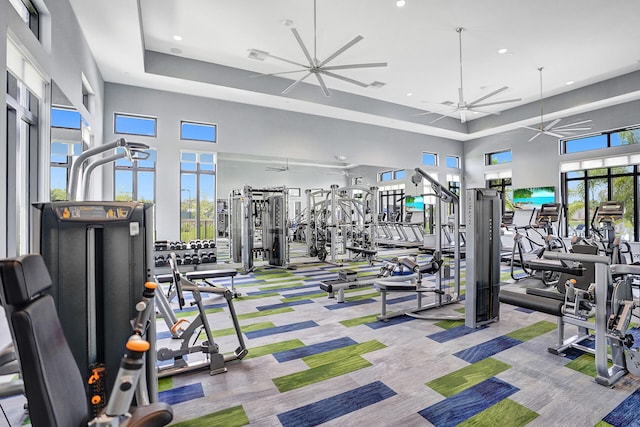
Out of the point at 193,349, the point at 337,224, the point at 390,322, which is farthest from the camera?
the point at 337,224

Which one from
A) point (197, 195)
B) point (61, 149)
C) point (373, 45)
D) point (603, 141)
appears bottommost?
point (197, 195)

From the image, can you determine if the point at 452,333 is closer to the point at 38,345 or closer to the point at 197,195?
the point at 38,345

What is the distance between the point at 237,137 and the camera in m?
8.25

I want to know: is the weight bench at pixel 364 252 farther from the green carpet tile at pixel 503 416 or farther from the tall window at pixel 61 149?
the tall window at pixel 61 149

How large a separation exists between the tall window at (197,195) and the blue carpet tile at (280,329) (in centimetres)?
489

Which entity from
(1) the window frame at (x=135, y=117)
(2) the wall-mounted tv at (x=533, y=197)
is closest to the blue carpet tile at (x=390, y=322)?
(1) the window frame at (x=135, y=117)

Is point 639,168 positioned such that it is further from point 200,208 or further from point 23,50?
point 23,50

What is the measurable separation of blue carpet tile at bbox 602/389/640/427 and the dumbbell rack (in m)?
6.05

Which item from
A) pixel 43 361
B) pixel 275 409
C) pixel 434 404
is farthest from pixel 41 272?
pixel 434 404

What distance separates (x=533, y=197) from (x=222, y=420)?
11203mm

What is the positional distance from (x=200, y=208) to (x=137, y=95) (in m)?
2.78

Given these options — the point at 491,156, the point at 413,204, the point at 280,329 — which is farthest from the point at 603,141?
the point at 280,329

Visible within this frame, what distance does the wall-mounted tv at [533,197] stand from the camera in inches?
391

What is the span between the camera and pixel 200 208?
7848mm
